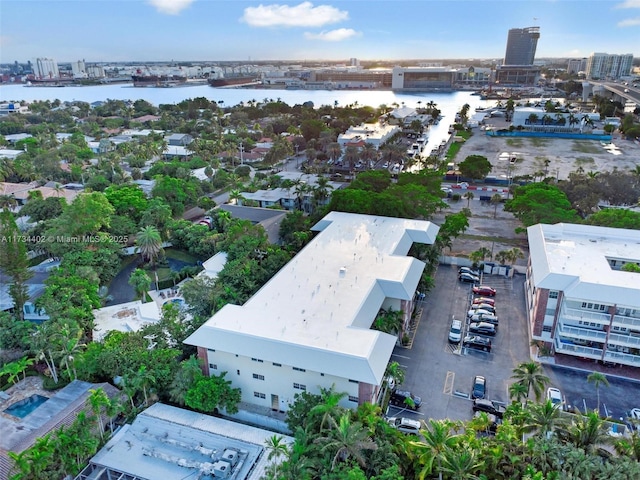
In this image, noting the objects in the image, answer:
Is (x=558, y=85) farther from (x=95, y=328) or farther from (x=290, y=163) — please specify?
(x=95, y=328)

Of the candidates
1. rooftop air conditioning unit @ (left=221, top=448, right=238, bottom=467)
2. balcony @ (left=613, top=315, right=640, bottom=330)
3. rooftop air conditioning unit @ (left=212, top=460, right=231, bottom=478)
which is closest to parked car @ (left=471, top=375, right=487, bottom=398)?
balcony @ (left=613, top=315, right=640, bottom=330)

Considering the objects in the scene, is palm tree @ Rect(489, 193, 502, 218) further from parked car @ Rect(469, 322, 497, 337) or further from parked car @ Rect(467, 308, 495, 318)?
parked car @ Rect(469, 322, 497, 337)

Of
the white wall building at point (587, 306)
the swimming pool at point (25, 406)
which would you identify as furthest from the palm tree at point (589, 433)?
the swimming pool at point (25, 406)

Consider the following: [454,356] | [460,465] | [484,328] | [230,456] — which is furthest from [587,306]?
[230,456]

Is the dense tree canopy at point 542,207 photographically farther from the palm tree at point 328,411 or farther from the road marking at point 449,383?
the palm tree at point 328,411

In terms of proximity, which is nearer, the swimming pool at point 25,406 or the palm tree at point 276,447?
the palm tree at point 276,447

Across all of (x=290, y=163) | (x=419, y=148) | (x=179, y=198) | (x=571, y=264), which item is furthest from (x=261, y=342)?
(x=419, y=148)

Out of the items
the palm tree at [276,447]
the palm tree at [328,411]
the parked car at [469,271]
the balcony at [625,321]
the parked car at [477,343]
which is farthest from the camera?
the parked car at [469,271]
